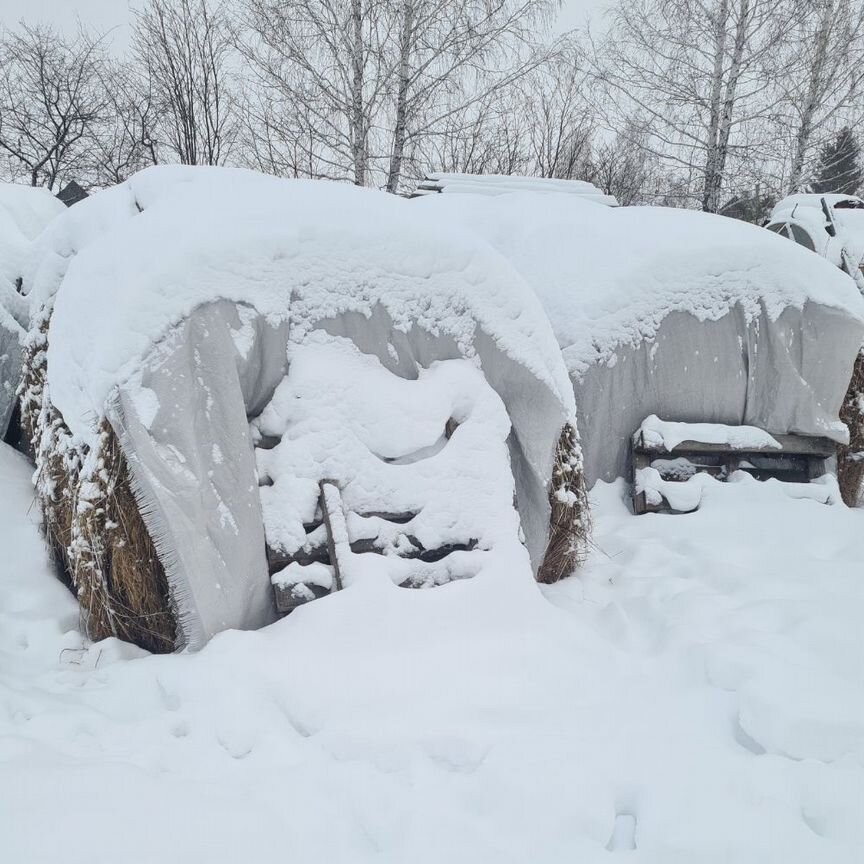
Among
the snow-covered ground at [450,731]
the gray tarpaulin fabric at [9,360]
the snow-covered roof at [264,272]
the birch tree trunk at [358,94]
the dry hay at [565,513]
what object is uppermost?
the birch tree trunk at [358,94]

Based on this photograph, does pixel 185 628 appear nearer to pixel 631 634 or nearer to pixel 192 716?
pixel 192 716

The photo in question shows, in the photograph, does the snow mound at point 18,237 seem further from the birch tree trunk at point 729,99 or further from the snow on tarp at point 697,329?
the birch tree trunk at point 729,99

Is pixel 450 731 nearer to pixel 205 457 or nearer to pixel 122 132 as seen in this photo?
pixel 205 457

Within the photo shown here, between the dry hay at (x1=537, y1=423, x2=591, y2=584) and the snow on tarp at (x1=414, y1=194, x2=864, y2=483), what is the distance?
2.69ft

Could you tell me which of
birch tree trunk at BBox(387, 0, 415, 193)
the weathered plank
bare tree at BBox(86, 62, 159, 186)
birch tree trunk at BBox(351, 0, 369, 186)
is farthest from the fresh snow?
bare tree at BBox(86, 62, 159, 186)

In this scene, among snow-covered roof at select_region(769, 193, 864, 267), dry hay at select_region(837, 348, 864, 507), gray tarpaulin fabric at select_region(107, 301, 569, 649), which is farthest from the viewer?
snow-covered roof at select_region(769, 193, 864, 267)

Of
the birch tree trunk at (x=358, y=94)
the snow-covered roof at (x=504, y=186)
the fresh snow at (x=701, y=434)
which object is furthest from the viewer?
the birch tree trunk at (x=358, y=94)

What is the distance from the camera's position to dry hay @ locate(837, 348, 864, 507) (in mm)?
3879

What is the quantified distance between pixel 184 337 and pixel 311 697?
105cm

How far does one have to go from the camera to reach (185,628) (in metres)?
2.02

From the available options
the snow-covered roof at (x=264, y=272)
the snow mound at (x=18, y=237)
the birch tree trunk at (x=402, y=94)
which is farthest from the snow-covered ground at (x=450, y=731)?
the birch tree trunk at (x=402, y=94)

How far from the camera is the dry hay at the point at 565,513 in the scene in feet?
8.95

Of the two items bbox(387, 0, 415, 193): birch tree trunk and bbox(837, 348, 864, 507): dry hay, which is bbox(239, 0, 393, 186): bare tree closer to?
bbox(387, 0, 415, 193): birch tree trunk

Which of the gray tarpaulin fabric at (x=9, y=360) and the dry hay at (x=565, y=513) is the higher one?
the gray tarpaulin fabric at (x=9, y=360)
